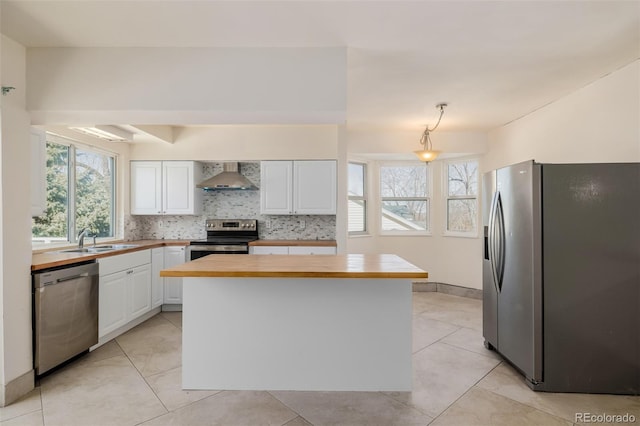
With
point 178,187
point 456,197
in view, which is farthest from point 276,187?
point 456,197

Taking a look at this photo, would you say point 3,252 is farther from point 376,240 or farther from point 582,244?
point 376,240

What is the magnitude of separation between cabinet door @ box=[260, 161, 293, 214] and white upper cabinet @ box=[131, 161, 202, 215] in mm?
1011

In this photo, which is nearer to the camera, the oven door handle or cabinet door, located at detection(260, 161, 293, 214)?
the oven door handle

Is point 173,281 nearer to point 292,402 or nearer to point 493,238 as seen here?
point 292,402

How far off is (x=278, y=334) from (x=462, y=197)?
4.07 m

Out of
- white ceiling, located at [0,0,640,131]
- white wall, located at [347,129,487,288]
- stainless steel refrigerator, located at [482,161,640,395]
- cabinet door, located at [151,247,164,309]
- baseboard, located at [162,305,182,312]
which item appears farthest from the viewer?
white wall, located at [347,129,487,288]

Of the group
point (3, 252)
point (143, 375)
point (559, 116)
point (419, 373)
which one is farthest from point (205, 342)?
point (559, 116)

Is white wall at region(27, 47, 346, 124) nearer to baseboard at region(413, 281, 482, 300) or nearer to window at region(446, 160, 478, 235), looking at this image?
window at region(446, 160, 478, 235)

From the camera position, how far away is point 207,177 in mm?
Answer: 4988

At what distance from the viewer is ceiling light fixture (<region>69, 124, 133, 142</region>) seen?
3607 millimetres

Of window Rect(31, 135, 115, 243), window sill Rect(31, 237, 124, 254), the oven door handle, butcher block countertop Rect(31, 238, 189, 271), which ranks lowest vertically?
the oven door handle

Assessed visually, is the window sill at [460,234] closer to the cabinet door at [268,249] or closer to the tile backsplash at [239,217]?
the tile backsplash at [239,217]

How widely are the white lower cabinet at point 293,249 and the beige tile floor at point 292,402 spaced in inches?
65.0

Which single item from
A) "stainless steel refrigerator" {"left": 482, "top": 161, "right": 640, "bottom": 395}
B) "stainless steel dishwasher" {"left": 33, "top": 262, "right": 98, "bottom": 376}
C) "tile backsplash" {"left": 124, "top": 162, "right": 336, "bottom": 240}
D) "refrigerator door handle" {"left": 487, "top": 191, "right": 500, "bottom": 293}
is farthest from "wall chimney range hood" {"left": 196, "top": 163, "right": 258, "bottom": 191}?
"stainless steel refrigerator" {"left": 482, "top": 161, "right": 640, "bottom": 395}
